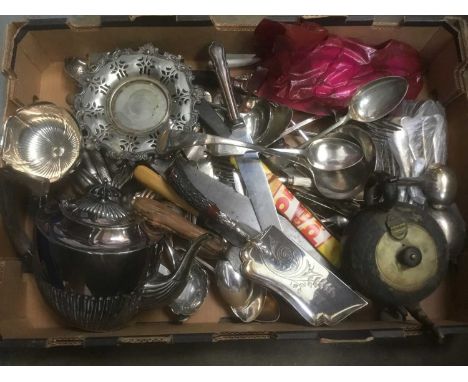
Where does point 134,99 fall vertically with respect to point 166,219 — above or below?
above

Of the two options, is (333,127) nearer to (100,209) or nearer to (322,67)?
(322,67)

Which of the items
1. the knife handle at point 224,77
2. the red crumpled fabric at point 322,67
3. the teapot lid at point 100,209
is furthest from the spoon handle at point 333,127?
the teapot lid at point 100,209

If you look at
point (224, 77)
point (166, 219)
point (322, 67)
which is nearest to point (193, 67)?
point (224, 77)

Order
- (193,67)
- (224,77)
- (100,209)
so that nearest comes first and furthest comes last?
1. (100,209)
2. (224,77)
3. (193,67)

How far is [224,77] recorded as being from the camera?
2.75 ft

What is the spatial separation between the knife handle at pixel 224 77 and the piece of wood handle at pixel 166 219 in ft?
0.70

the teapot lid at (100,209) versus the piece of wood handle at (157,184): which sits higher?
the piece of wood handle at (157,184)

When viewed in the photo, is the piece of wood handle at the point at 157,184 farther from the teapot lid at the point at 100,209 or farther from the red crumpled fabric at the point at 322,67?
the red crumpled fabric at the point at 322,67

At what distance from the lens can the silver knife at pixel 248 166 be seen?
82cm

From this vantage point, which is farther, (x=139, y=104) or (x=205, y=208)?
(x=139, y=104)

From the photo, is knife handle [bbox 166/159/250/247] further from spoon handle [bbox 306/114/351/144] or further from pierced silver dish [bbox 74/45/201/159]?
spoon handle [bbox 306/114/351/144]

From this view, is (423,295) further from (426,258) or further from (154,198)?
(154,198)

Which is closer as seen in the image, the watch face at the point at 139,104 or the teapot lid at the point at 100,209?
the teapot lid at the point at 100,209

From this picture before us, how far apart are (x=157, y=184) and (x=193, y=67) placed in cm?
30
